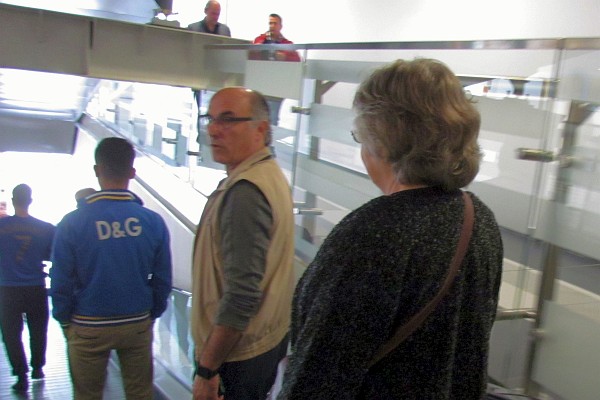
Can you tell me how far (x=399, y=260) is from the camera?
99 cm

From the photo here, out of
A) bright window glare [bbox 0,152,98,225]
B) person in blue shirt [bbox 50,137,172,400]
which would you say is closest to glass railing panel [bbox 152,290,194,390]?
person in blue shirt [bbox 50,137,172,400]

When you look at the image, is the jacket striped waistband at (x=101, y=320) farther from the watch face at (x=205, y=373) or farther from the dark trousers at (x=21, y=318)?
the dark trousers at (x=21, y=318)

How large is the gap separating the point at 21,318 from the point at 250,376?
3.53 m

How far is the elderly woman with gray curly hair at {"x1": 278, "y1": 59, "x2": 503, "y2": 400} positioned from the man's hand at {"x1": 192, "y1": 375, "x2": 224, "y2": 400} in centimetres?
95

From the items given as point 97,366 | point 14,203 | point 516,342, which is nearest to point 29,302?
point 14,203

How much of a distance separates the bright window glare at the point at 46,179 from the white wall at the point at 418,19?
14.7 feet

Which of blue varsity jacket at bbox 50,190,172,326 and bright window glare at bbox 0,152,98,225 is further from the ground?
blue varsity jacket at bbox 50,190,172,326

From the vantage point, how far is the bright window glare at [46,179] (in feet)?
37.1

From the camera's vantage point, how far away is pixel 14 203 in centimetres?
464

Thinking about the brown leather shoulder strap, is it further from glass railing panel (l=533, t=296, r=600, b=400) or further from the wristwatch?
glass railing panel (l=533, t=296, r=600, b=400)

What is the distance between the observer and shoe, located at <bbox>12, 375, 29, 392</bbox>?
5.01 m

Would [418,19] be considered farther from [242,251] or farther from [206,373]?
[206,373]

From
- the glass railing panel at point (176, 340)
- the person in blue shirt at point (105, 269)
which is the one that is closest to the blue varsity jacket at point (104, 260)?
the person in blue shirt at point (105, 269)

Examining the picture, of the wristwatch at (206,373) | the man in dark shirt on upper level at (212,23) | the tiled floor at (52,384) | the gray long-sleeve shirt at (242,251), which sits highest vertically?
the man in dark shirt on upper level at (212,23)
